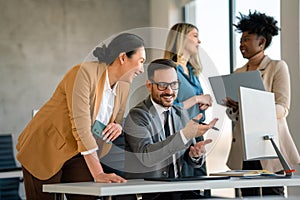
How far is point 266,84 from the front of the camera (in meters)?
3.61

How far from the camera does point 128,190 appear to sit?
1.92 m

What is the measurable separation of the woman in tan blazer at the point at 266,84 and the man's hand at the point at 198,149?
119cm

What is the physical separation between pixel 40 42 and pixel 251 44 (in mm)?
3737

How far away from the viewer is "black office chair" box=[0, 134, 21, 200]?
596 cm

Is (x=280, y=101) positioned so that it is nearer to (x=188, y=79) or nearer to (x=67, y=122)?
(x=188, y=79)

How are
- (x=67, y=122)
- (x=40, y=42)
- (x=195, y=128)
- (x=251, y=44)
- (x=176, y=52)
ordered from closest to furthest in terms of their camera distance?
(x=195, y=128) < (x=67, y=122) < (x=176, y=52) < (x=251, y=44) < (x=40, y=42)

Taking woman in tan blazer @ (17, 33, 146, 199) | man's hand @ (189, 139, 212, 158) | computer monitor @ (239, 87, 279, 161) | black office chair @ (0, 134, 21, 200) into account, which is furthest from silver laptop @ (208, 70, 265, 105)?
black office chair @ (0, 134, 21, 200)

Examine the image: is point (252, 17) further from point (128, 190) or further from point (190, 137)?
point (128, 190)

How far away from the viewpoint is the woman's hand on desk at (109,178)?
213cm

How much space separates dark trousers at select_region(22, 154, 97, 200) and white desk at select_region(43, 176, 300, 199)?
0.33 m

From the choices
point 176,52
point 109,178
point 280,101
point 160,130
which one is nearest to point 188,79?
point 176,52

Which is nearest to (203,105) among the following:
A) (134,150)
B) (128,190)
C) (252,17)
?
(134,150)

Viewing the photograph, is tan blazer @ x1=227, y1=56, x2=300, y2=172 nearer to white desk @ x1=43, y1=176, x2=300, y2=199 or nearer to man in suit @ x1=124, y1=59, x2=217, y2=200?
white desk @ x1=43, y1=176, x2=300, y2=199

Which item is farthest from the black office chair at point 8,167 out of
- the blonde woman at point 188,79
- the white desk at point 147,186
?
the white desk at point 147,186
